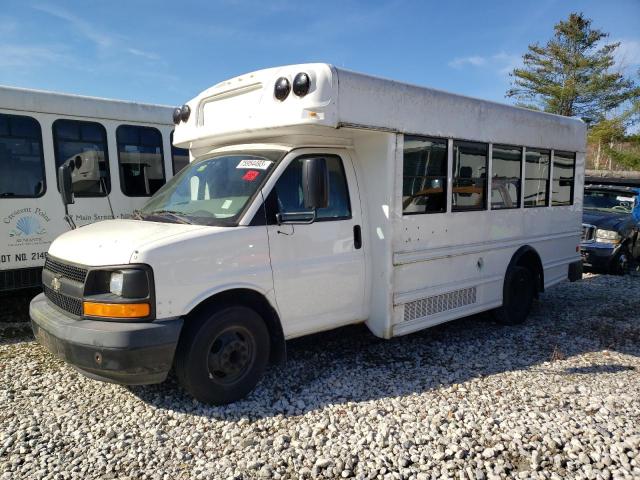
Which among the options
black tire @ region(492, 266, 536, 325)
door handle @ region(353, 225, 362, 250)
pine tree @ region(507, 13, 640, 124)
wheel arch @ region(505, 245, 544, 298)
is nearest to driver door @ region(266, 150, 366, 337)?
door handle @ region(353, 225, 362, 250)

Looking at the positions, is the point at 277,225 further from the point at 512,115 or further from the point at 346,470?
the point at 512,115

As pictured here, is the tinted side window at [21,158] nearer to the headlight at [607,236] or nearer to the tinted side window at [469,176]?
the tinted side window at [469,176]

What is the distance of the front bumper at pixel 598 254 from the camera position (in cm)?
1027

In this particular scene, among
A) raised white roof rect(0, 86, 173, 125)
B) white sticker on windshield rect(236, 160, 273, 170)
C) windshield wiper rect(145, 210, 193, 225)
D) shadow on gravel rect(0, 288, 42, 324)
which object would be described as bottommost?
shadow on gravel rect(0, 288, 42, 324)

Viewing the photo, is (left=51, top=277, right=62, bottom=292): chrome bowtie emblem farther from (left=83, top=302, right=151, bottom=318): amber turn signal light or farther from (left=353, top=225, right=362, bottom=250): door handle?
(left=353, top=225, right=362, bottom=250): door handle

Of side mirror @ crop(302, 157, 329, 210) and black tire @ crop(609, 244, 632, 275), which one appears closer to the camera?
side mirror @ crop(302, 157, 329, 210)

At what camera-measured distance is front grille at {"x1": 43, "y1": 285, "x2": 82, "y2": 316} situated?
3.71 metres

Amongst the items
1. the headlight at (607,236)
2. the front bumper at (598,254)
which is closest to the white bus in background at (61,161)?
the front bumper at (598,254)

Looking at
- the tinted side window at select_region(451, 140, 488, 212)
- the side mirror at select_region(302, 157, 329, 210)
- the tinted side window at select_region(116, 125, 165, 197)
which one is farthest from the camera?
the tinted side window at select_region(116, 125, 165, 197)

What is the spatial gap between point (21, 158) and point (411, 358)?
18.6ft

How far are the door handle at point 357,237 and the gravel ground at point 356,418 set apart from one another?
48.3 inches

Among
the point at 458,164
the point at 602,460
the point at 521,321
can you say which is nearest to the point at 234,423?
the point at 602,460

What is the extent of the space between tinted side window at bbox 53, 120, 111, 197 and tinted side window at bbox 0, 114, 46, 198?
0.25 m

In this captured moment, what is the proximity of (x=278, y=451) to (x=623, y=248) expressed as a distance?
10.00 meters
